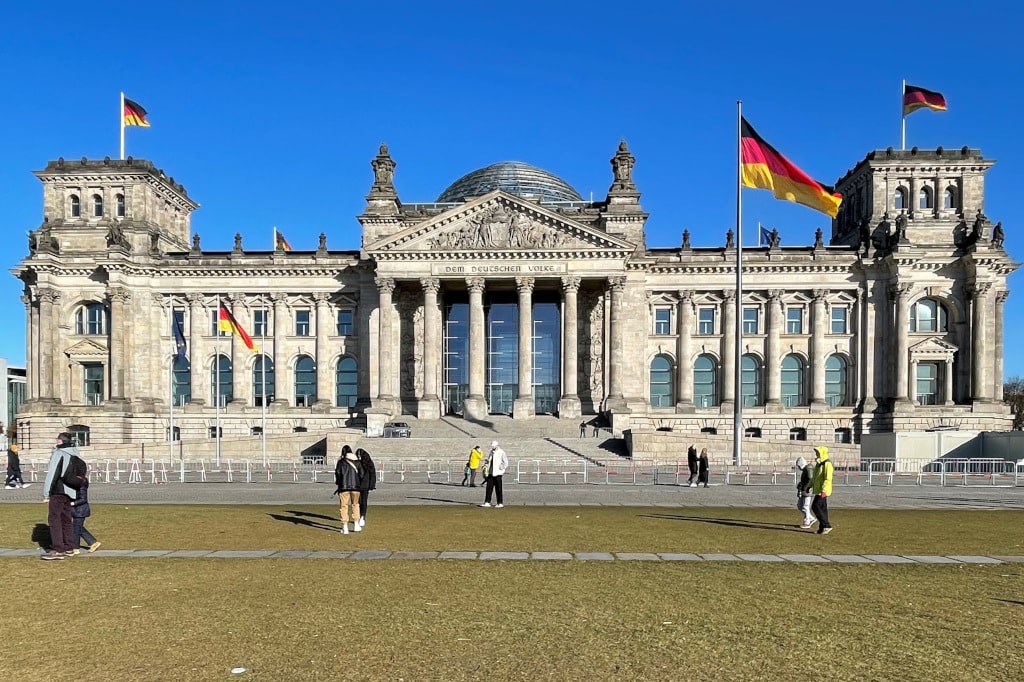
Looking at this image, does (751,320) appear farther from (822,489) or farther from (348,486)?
(348,486)

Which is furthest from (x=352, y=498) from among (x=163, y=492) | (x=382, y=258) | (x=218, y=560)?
(x=382, y=258)

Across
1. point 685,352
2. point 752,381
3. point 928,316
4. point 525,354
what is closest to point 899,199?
point 928,316

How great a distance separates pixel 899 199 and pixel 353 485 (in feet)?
215

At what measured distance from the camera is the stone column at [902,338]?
6309 cm

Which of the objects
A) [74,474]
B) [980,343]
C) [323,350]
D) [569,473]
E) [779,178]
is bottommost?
[569,473]

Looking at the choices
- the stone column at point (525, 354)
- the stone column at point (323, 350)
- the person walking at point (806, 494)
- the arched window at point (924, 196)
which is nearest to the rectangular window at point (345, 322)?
the stone column at point (323, 350)

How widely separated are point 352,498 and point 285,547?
2.49 metres

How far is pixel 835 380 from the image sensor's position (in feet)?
219

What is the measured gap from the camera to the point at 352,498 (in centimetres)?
1673

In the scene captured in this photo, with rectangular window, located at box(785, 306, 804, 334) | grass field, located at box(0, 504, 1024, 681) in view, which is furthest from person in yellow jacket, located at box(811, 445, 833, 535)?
rectangular window, located at box(785, 306, 804, 334)

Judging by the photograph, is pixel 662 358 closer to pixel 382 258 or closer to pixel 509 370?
pixel 509 370

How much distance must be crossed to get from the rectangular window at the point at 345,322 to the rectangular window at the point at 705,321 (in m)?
32.6

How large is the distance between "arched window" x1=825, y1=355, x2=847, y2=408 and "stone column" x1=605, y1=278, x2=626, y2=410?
66.6ft

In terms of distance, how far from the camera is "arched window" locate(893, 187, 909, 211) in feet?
218
